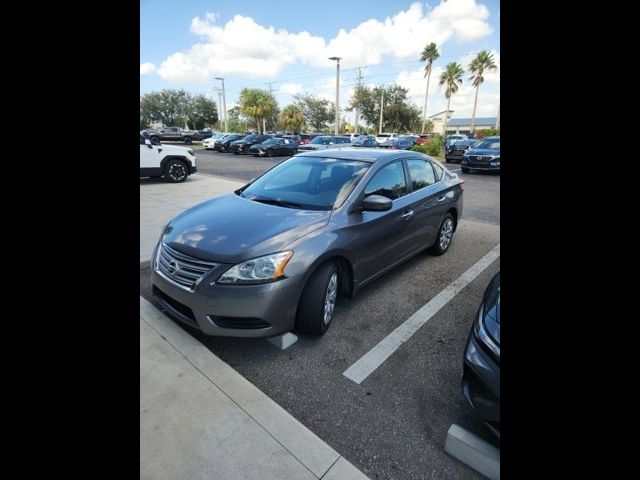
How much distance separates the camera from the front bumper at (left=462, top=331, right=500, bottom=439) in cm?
183

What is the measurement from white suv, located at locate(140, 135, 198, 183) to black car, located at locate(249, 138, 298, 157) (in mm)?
12037

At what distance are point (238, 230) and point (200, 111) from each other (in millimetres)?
65581

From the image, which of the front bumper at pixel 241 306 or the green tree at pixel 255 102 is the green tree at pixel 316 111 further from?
the front bumper at pixel 241 306

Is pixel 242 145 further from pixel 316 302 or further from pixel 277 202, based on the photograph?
pixel 316 302

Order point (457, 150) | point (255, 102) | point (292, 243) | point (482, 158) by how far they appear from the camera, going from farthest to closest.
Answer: point (255, 102), point (457, 150), point (482, 158), point (292, 243)

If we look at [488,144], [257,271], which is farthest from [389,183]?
[488,144]

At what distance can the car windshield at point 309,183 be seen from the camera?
3.38m

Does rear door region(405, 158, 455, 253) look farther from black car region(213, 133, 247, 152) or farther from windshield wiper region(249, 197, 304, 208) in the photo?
black car region(213, 133, 247, 152)

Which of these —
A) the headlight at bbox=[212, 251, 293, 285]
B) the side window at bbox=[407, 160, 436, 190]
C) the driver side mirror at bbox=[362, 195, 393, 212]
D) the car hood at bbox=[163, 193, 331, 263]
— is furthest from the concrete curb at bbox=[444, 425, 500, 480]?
the side window at bbox=[407, 160, 436, 190]

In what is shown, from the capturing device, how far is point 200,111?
61.7m

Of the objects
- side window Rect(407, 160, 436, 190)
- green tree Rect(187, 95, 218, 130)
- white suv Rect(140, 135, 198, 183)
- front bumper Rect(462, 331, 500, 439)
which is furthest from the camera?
green tree Rect(187, 95, 218, 130)
